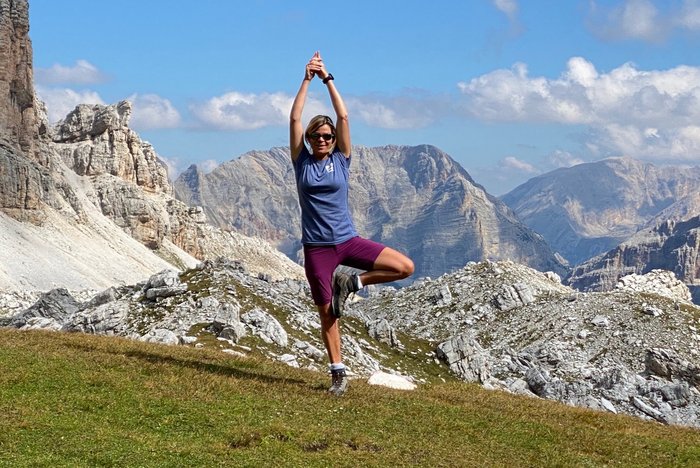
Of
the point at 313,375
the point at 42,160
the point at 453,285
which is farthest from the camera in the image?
the point at 42,160

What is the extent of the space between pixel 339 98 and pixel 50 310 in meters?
44.4

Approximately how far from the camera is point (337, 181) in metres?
15.9

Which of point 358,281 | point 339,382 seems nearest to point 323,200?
point 358,281

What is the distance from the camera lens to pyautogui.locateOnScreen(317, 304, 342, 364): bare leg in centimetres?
1620

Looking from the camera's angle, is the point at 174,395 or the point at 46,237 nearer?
the point at 174,395

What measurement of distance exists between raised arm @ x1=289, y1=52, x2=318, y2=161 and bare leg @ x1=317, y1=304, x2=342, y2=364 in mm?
3222

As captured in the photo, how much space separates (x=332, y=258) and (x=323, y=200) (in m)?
1.18

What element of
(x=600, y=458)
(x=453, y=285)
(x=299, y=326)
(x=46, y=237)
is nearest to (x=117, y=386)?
(x=600, y=458)

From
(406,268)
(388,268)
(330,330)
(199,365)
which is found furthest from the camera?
(199,365)

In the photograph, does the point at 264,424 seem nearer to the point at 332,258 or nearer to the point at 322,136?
the point at 332,258

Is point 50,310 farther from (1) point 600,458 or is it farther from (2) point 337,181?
(1) point 600,458

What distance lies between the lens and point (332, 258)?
1588 centimetres

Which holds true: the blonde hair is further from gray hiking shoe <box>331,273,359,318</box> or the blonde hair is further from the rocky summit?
the rocky summit

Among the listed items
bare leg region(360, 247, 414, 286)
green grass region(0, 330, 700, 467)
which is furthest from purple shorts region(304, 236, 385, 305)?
green grass region(0, 330, 700, 467)
